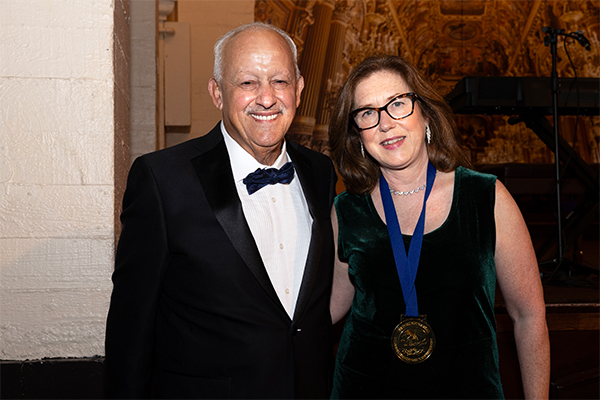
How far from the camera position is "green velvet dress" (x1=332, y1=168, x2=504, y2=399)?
1.75 metres

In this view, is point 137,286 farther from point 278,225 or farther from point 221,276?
point 278,225

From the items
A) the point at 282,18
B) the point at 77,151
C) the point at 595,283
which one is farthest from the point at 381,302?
the point at 282,18

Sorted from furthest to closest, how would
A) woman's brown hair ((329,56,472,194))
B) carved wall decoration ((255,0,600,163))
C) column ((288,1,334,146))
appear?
carved wall decoration ((255,0,600,163)) < column ((288,1,334,146)) < woman's brown hair ((329,56,472,194))

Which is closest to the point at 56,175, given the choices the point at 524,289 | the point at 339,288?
the point at 339,288

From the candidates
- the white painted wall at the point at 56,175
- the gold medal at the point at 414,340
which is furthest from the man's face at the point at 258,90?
the gold medal at the point at 414,340

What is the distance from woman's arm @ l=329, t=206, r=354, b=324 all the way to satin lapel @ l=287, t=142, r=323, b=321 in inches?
8.1

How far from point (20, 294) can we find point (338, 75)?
8.18 meters

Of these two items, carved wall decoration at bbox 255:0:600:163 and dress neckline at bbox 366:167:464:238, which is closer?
dress neckline at bbox 366:167:464:238

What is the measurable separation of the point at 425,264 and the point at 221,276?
2.45 feet

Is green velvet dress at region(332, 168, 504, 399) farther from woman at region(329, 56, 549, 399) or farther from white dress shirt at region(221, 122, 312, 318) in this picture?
white dress shirt at region(221, 122, 312, 318)

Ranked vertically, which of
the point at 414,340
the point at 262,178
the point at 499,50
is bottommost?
the point at 414,340

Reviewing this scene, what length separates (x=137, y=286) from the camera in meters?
1.61

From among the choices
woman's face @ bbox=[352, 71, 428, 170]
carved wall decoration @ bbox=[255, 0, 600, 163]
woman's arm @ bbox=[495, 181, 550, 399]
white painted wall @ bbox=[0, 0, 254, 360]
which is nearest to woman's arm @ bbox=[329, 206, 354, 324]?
woman's face @ bbox=[352, 71, 428, 170]

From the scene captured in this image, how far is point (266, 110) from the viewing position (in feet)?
5.73
